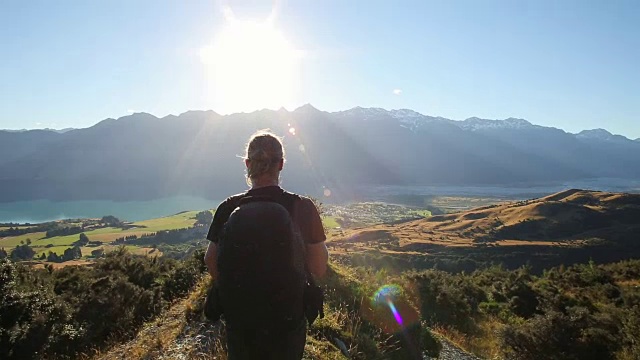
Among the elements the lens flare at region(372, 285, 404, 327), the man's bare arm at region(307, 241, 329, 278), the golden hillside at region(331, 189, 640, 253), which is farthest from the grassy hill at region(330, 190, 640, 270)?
the man's bare arm at region(307, 241, 329, 278)

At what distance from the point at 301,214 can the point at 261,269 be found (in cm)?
55

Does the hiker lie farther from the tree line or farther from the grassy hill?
the grassy hill

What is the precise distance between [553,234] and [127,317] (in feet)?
324

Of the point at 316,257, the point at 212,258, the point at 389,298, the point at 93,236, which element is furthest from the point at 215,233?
the point at 93,236

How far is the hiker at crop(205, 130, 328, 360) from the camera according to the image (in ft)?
9.43

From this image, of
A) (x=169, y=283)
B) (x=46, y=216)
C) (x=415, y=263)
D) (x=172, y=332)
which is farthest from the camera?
(x=46, y=216)

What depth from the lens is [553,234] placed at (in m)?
90.5

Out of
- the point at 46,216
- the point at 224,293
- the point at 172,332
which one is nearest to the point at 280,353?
the point at 224,293

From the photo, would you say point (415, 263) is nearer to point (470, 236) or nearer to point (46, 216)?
point (470, 236)

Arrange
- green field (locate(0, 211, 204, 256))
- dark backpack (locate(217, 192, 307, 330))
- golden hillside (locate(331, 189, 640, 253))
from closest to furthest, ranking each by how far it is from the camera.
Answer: dark backpack (locate(217, 192, 307, 330)), golden hillside (locate(331, 189, 640, 253)), green field (locate(0, 211, 204, 256))

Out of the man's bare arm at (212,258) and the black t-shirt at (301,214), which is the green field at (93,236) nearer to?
the man's bare arm at (212,258)

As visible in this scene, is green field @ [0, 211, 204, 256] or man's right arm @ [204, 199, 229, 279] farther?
green field @ [0, 211, 204, 256]

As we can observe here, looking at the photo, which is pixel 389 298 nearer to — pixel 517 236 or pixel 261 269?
pixel 261 269

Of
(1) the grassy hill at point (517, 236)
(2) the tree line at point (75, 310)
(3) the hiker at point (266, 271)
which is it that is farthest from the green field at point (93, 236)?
(3) the hiker at point (266, 271)
